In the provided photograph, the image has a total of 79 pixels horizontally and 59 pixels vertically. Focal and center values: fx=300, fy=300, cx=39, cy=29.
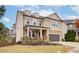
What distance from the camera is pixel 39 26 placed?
269cm

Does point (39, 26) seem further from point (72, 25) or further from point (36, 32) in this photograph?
point (72, 25)

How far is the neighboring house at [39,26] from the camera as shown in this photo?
8.79ft

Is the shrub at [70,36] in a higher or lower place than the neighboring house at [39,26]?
lower

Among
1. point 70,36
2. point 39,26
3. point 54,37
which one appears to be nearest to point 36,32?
point 39,26

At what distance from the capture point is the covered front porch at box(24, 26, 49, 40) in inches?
105

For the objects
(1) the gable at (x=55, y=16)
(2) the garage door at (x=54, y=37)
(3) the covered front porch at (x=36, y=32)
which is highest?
(1) the gable at (x=55, y=16)

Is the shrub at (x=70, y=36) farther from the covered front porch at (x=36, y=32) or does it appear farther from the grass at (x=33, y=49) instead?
the covered front porch at (x=36, y=32)

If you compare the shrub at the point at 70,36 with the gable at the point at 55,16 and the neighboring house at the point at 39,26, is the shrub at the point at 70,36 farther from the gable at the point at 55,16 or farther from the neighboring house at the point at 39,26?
the gable at the point at 55,16

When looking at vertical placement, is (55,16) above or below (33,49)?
above

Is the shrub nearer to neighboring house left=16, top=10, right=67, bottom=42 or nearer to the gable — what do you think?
neighboring house left=16, top=10, right=67, bottom=42

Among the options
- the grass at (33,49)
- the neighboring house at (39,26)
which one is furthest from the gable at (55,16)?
the grass at (33,49)

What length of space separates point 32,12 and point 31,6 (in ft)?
0.18

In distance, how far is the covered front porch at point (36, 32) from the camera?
2670 millimetres

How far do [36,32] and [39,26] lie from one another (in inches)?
2.5
